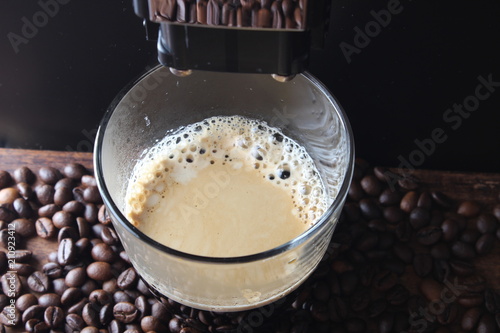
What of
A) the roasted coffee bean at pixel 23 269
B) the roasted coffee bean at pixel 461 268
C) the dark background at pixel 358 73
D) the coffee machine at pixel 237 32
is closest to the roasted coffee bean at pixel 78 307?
the roasted coffee bean at pixel 23 269

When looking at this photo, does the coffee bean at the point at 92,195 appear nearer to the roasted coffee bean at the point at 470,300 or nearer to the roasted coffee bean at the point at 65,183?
the roasted coffee bean at the point at 65,183

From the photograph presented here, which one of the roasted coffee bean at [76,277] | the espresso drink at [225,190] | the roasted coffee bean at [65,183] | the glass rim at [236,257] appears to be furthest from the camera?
the roasted coffee bean at [65,183]

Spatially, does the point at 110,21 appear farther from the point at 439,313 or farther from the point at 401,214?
the point at 439,313

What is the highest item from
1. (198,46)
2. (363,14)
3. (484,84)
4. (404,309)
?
(198,46)

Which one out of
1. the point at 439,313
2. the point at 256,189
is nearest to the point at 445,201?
the point at 439,313

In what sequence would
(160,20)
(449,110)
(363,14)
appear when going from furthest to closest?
1. (449,110)
2. (363,14)
3. (160,20)
